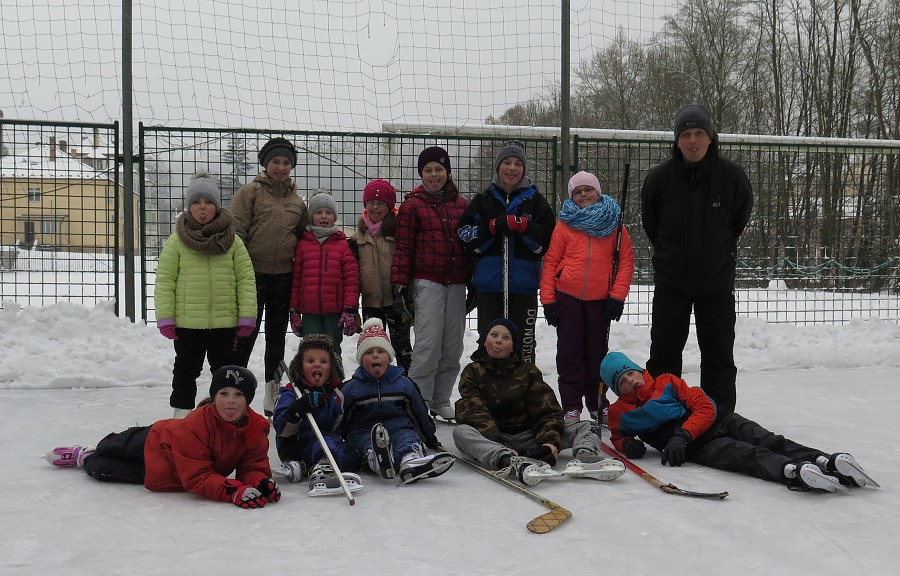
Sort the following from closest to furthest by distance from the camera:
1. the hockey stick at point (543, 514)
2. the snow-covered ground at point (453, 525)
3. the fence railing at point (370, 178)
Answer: the snow-covered ground at point (453, 525), the hockey stick at point (543, 514), the fence railing at point (370, 178)

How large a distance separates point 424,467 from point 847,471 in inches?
64.3

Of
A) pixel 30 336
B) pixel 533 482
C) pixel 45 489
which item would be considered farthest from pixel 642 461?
pixel 30 336

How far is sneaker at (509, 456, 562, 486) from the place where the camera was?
10.7 ft

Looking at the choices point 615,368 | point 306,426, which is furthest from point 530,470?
point 306,426

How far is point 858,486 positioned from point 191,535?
252 cm

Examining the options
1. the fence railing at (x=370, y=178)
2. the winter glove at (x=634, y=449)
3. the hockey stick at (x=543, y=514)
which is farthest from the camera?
the fence railing at (x=370, y=178)

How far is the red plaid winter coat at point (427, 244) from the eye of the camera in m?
4.70

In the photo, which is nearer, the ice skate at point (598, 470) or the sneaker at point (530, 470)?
the sneaker at point (530, 470)

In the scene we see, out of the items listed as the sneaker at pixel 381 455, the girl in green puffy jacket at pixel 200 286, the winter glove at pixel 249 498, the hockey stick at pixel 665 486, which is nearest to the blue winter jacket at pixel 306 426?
the sneaker at pixel 381 455

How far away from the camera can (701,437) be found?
3.77 m

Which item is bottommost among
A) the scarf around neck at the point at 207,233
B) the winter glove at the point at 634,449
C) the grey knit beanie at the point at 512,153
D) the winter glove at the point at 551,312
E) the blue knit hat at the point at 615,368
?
the winter glove at the point at 634,449

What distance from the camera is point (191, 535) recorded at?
2674 mm

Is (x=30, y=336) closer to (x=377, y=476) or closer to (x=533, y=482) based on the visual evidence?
(x=377, y=476)

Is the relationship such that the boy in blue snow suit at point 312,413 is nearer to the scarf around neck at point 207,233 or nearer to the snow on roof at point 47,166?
the scarf around neck at point 207,233
